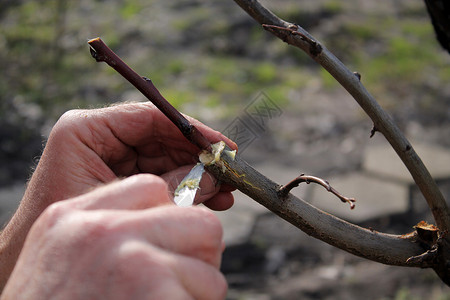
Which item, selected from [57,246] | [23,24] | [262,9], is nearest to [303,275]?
[262,9]

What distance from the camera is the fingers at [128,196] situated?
96 centimetres

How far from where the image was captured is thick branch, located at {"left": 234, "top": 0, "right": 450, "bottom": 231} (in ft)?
4.91

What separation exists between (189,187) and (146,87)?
0.31 meters

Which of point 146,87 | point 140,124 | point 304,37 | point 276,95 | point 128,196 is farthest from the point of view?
point 276,95

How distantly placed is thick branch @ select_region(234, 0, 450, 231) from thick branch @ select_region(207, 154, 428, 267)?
248 millimetres

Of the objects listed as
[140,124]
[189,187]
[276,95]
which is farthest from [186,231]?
[276,95]

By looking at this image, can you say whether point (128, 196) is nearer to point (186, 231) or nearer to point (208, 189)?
point (186, 231)

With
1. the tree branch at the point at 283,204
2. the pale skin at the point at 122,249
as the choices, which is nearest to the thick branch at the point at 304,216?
the tree branch at the point at 283,204

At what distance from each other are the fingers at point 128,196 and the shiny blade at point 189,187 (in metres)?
0.32

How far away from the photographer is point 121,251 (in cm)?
86

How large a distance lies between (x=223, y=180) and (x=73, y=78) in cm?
541

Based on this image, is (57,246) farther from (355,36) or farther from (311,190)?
(355,36)

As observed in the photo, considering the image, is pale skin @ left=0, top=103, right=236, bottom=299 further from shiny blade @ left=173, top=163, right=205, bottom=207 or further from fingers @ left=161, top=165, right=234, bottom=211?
fingers @ left=161, top=165, right=234, bottom=211

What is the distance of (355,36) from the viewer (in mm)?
6930
